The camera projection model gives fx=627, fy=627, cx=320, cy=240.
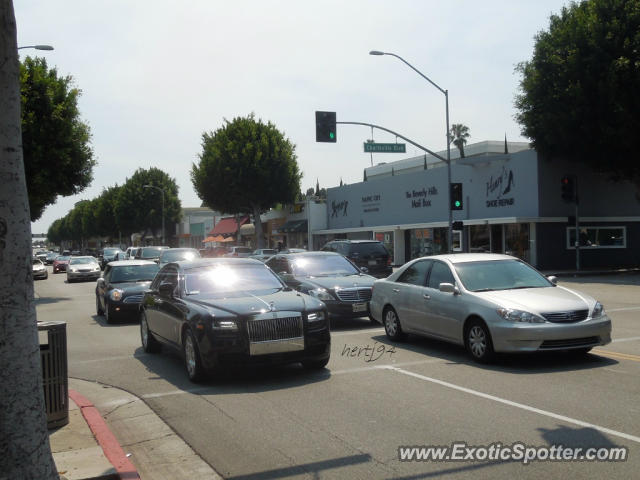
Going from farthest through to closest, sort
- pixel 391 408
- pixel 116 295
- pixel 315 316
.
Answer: pixel 116 295 → pixel 315 316 → pixel 391 408

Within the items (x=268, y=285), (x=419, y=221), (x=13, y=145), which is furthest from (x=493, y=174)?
(x=13, y=145)

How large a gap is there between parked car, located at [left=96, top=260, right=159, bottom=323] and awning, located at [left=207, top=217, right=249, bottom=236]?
48.8m

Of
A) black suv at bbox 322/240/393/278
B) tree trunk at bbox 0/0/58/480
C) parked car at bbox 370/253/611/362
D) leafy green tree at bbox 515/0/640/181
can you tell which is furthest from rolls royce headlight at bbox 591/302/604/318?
leafy green tree at bbox 515/0/640/181

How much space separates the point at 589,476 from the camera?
4547mm

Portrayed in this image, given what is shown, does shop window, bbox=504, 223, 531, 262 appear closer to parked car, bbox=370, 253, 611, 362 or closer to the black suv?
the black suv

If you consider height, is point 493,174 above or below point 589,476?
above

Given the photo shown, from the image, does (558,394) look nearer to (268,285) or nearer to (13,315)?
(268,285)

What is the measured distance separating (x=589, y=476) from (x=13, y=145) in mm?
4566

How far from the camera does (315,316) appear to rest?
27.2 feet

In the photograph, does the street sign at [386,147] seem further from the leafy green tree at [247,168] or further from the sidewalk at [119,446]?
the leafy green tree at [247,168]

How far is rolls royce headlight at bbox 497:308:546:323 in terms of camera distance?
8.12 metres

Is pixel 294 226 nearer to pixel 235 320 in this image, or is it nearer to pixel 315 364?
pixel 315 364

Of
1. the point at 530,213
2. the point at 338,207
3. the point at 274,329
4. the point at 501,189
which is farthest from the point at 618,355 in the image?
the point at 338,207

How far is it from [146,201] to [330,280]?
71.3 m
